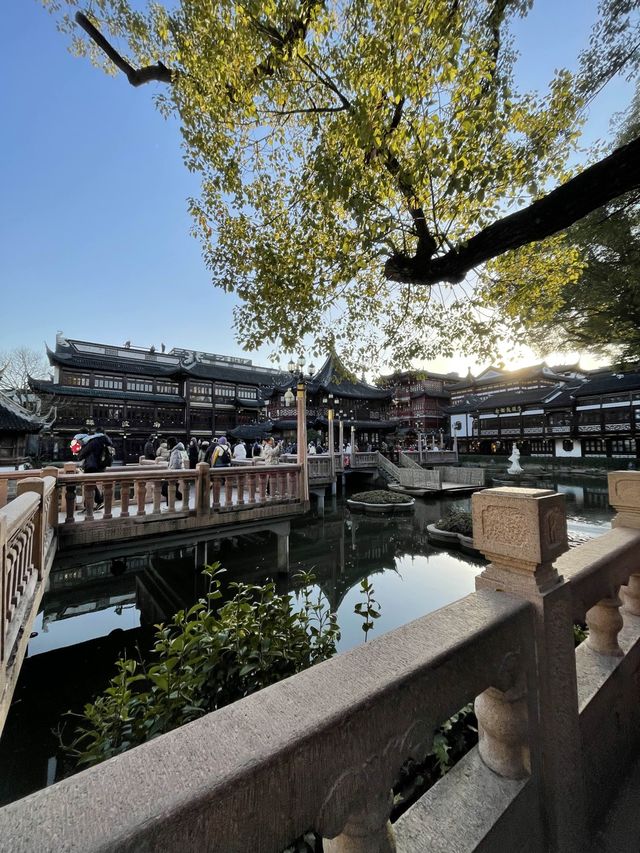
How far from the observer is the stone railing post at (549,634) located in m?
1.54

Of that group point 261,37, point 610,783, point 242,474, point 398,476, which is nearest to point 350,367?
point 242,474

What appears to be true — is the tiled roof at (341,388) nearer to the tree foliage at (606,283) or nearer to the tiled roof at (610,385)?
the tiled roof at (610,385)

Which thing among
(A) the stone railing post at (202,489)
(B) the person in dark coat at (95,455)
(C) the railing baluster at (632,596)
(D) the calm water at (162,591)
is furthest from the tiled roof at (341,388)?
(C) the railing baluster at (632,596)

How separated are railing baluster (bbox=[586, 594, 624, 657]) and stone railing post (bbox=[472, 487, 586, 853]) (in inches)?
25.9

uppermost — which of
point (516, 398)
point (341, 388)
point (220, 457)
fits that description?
point (341, 388)

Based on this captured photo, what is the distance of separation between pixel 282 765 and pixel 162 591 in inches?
347

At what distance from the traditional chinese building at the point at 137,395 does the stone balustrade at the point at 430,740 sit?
28577mm

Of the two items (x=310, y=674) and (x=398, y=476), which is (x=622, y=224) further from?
(x=398, y=476)

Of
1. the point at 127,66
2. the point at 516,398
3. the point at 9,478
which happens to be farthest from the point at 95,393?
the point at 516,398

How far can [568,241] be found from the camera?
711 cm

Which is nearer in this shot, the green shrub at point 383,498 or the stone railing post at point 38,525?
the stone railing post at point 38,525

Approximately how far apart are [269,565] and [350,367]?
5950 millimetres

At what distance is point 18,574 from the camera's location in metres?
3.34

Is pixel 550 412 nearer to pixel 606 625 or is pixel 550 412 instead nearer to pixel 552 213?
pixel 552 213
